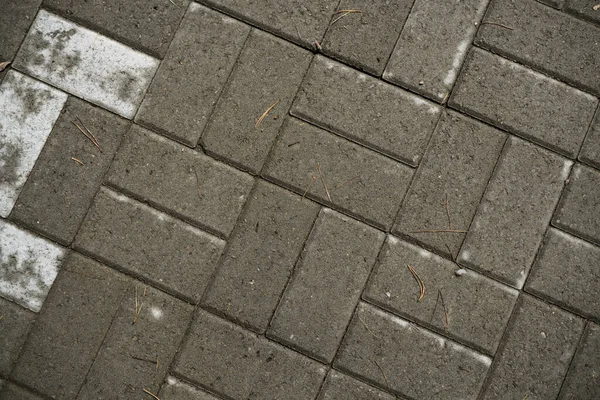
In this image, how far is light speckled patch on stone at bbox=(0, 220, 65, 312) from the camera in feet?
8.58

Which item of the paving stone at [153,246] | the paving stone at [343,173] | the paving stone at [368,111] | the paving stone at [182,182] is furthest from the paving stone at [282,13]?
the paving stone at [153,246]

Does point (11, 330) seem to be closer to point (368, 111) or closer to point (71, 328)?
point (71, 328)

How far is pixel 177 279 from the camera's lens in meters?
2.62

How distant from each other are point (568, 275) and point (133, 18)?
2.50 meters

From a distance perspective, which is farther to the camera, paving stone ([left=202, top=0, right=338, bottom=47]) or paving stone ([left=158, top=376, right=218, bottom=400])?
paving stone ([left=202, top=0, right=338, bottom=47])

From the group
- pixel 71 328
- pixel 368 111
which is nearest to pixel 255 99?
pixel 368 111

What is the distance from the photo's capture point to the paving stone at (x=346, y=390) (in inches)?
102

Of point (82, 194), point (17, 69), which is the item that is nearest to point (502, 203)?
point (82, 194)

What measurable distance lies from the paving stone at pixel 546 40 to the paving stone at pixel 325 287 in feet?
3.76

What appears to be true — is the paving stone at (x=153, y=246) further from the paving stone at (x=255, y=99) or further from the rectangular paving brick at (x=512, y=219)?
the rectangular paving brick at (x=512, y=219)

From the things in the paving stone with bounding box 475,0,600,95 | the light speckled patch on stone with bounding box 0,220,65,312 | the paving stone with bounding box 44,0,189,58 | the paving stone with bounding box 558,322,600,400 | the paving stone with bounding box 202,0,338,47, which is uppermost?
the paving stone with bounding box 475,0,600,95

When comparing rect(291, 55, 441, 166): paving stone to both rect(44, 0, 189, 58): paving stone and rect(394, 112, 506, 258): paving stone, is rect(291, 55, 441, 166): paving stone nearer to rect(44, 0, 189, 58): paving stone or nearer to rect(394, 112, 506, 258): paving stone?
rect(394, 112, 506, 258): paving stone

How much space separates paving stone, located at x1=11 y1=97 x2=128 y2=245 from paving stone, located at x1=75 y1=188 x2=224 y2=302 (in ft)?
0.32

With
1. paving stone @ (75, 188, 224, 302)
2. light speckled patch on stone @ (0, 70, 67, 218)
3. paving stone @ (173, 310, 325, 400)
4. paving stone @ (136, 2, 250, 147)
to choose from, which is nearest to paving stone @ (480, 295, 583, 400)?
paving stone @ (173, 310, 325, 400)
